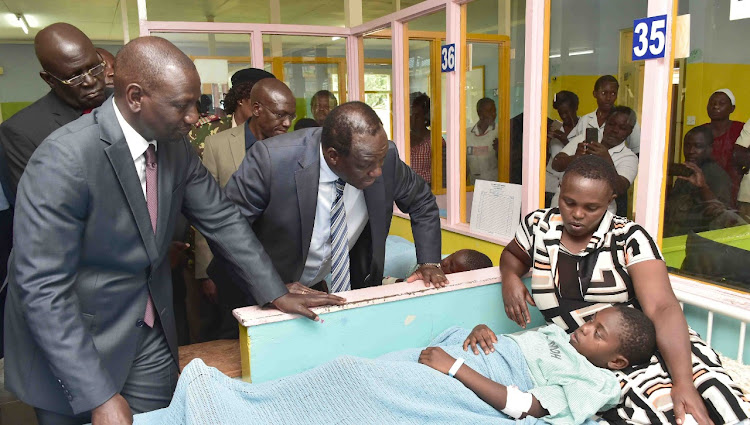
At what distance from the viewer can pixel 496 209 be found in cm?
333

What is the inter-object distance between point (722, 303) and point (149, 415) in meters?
1.94

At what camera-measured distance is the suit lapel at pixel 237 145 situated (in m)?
2.93

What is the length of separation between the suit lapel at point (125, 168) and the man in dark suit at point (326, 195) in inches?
18.1

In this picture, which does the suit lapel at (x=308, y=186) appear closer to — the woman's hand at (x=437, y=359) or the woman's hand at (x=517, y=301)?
the woman's hand at (x=437, y=359)

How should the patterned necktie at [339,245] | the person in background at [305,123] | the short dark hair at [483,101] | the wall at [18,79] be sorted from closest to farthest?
the patterned necktie at [339,245], the short dark hair at [483,101], the person in background at [305,123], the wall at [18,79]

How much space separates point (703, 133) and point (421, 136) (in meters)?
2.07

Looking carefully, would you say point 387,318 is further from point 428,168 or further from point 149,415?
point 428,168

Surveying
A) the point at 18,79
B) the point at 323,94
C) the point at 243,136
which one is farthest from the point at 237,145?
the point at 18,79

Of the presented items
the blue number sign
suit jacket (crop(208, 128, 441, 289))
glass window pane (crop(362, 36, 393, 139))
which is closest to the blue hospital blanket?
suit jacket (crop(208, 128, 441, 289))

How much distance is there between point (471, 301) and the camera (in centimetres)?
219

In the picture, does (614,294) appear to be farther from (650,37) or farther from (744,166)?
(744,166)

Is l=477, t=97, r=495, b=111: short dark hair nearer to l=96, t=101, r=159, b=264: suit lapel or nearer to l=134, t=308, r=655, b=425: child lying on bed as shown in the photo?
l=134, t=308, r=655, b=425: child lying on bed

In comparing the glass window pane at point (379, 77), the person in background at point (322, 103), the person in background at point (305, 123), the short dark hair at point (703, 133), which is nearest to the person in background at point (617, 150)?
the short dark hair at point (703, 133)

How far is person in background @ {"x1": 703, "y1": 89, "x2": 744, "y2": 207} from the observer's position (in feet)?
8.33
